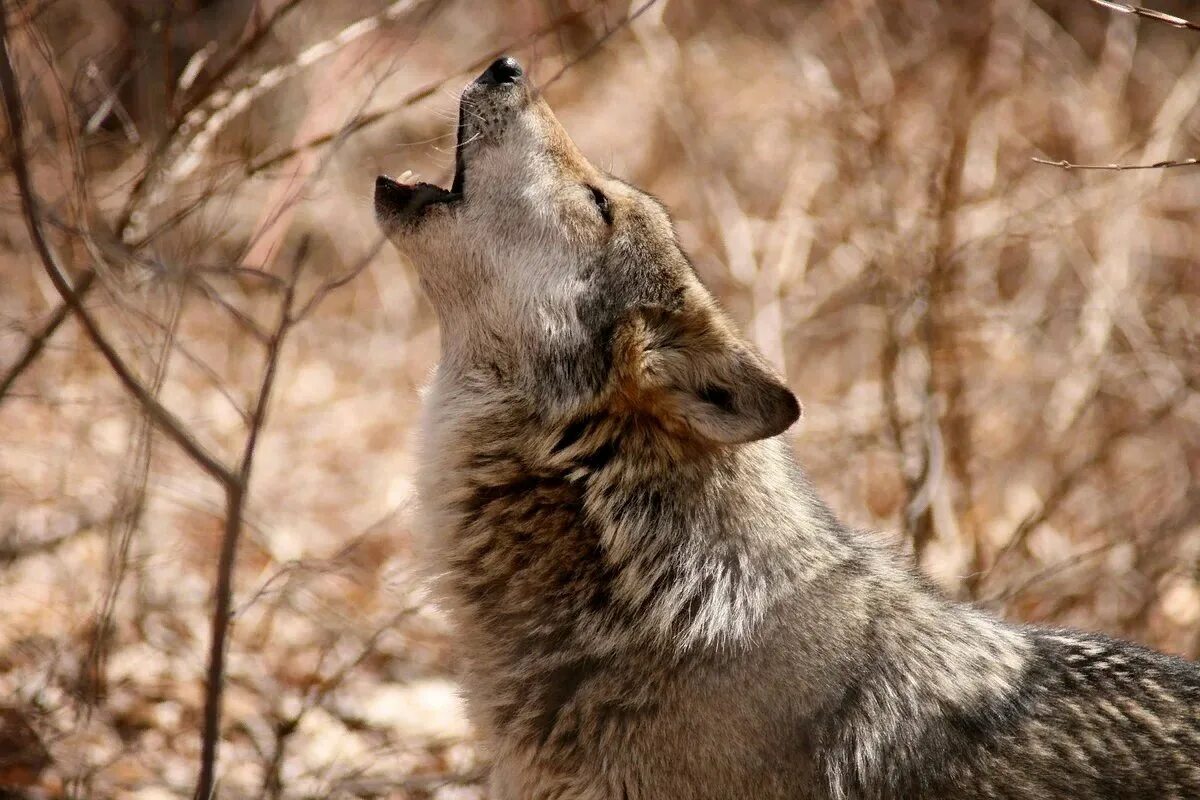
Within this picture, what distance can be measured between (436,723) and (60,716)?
5.44 feet

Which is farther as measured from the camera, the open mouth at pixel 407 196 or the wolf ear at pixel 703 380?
the open mouth at pixel 407 196

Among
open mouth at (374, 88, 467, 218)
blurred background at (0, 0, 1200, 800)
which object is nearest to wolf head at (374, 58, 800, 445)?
open mouth at (374, 88, 467, 218)

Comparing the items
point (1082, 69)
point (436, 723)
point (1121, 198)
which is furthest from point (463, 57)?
point (436, 723)

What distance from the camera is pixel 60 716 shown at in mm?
4387

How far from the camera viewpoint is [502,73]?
3807mm

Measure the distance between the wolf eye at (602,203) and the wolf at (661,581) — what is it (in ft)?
0.04

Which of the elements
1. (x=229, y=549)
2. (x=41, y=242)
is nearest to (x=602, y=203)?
(x=229, y=549)

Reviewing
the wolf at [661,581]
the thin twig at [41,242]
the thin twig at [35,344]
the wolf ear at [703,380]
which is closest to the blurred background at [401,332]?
the thin twig at [35,344]

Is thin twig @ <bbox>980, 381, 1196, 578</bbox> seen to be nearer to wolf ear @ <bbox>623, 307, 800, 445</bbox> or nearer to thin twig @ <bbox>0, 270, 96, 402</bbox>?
wolf ear @ <bbox>623, 307, 800, 445</bbox>

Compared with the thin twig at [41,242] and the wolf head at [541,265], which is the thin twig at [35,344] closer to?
the wolf head at [541,265]

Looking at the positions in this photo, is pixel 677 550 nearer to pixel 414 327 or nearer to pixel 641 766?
pixel 641 766

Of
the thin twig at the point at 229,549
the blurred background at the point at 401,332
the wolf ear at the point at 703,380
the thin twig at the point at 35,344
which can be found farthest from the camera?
the blurred background at the point at 401,332

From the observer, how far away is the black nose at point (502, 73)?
3.80 metres

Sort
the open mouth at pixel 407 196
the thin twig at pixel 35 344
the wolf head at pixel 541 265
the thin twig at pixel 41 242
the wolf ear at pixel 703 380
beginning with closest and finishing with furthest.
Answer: the thin twig at pixel 41 242 < the wolf ear at pixel 703 380 < the wolf head at pixel 541 265 < the open mouth at pixel 407 196 < the thin twig at pixel 35 344
